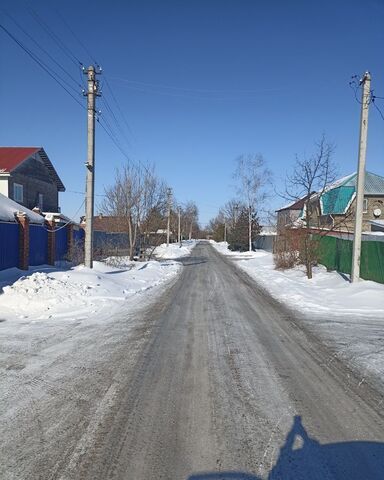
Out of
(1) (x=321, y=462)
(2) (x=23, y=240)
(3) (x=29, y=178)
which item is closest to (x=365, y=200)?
(3) (x=29, y=178)

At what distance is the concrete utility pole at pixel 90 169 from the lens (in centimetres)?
1725

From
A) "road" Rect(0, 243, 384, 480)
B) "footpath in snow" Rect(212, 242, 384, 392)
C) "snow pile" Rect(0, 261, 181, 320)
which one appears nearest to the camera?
"road" Rect(0, 243, 384, 480)

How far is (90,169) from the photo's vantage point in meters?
17.4

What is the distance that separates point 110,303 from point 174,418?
26.5ft

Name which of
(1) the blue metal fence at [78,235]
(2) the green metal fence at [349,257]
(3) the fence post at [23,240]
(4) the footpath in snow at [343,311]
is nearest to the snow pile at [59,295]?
(3) the fence post at [23,240]

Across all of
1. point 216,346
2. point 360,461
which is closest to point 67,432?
point 360,461

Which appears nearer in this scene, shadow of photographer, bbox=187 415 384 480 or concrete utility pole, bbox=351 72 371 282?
shadow of photographer, bbox=187 415 384 480

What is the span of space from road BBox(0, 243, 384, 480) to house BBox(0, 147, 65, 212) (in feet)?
95.1

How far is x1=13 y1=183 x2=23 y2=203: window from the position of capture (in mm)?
33750

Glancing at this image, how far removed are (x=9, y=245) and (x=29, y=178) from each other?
22.2 m

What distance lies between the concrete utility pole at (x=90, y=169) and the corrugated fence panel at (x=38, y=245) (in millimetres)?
2759

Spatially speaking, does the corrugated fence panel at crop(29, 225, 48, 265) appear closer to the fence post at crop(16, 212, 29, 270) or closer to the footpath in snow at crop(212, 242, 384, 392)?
the fence post at crop(16, 212, 29, 270)

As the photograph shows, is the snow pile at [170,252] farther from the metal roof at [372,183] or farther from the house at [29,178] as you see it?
the metal roof at [372,183]

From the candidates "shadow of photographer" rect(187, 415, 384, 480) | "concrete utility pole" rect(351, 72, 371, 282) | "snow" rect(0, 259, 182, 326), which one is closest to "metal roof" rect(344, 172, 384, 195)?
"concrete utility pole" rect(351, 72, 371, 282)
